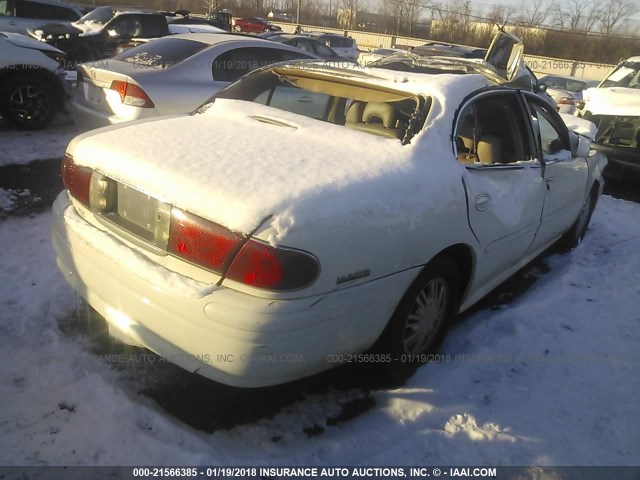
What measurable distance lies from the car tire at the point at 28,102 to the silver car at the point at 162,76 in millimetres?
1466

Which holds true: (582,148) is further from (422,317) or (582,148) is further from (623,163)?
(623,163)

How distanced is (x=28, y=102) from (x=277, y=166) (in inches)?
241

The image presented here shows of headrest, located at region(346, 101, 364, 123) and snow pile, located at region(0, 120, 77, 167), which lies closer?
headrest, located at region(346, 101, 364, 123)

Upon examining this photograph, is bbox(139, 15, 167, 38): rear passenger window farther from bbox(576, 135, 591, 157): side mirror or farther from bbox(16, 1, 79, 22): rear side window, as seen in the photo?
bbox(576, 135, 591, 157): side mirror

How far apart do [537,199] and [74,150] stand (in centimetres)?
271

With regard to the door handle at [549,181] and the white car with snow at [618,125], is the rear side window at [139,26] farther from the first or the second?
the door handle at [549,181]

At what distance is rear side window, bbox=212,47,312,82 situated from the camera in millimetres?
5988

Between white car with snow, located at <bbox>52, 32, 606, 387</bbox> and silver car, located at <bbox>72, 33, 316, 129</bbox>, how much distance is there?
7.70 ft

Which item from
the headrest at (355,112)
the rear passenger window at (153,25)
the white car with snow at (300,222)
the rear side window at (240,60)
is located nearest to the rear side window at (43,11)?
the rear passenger window at (153,25)

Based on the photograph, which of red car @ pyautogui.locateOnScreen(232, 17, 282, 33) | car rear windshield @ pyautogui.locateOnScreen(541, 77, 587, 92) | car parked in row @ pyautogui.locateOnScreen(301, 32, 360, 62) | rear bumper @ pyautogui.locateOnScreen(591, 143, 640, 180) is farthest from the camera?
red car @ pyautogui.locateOnScreen(232, 17, 282, 33)

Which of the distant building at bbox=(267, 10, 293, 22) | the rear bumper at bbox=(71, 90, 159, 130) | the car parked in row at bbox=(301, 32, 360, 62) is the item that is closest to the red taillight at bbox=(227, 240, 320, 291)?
the rear bumper at bbox=(71, 90, 159, 130)

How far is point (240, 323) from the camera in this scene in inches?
75.0

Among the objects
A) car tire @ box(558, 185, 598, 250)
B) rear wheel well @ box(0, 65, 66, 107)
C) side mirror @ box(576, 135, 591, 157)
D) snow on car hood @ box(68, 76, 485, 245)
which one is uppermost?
snow on car hood @ box(68, 76, 485, 245)

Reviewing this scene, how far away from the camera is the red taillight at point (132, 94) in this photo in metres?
5.24
